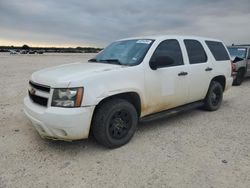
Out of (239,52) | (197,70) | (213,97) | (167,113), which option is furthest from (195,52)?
(239,52)

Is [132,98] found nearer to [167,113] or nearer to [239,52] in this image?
[167,113]

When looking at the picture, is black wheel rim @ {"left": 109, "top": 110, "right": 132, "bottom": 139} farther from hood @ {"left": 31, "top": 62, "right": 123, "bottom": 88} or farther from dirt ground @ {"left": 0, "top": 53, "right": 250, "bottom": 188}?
hood @ {"left": 31, "top": 62, "right": 123, "bottom": 88}

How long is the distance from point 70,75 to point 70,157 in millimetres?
1221

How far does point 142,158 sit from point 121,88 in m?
1.10

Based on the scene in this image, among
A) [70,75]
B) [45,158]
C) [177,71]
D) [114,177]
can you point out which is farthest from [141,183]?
[177,71]

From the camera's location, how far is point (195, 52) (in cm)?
504

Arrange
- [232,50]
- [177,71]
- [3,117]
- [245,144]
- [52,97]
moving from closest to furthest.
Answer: [52,97] → [245,144] → [177,71] → [3,117] → [232,50]

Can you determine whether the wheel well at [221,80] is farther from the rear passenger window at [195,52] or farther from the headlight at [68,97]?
the headlight at [68,97]

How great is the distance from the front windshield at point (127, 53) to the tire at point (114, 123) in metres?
0.78

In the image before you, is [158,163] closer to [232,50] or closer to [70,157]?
[70,157]

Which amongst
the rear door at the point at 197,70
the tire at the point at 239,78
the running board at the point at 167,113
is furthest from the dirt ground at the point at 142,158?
the tire at the point at 239,78

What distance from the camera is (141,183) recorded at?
278 cm

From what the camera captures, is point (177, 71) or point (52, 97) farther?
point (177, 71)

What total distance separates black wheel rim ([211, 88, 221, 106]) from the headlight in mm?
3754
